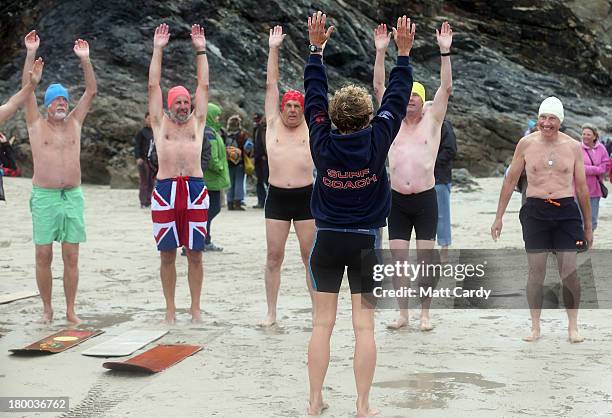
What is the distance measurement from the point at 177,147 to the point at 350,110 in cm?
287

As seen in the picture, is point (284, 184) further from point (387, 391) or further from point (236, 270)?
point (236, 270)

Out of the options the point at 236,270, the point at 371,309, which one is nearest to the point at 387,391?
the point at 371,309

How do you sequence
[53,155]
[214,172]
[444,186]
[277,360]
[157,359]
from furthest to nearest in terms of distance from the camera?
[214,172], [444,186], [53,155], [277,360], [157,359]

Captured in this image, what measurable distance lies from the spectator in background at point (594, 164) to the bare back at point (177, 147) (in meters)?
4.90

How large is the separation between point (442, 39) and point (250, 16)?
22417mm

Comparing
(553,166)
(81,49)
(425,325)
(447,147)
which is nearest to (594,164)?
(447,147)

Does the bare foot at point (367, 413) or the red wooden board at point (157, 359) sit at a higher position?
the red wooden board at point (157, 359)

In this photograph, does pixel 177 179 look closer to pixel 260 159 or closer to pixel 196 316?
pixel 196 316

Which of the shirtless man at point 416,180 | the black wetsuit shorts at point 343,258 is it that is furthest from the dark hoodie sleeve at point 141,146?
the black wetsuit shorts at point 343,258

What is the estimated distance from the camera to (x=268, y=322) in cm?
735

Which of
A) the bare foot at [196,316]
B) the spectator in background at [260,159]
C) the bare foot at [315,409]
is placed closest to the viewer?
the bare foot at [315,409]

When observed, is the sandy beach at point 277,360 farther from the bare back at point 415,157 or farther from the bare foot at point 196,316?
the bare back at point 415,157

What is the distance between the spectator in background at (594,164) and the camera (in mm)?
10453

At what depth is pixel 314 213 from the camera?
500 centimetres
